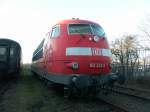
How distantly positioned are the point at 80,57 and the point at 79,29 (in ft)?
4.57

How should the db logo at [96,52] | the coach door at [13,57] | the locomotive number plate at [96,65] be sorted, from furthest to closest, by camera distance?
the coach door at [13,57] < the db logo at [96,52] < the locomotive number plate at [96,65]

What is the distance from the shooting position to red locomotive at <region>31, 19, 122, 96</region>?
38.7 feet

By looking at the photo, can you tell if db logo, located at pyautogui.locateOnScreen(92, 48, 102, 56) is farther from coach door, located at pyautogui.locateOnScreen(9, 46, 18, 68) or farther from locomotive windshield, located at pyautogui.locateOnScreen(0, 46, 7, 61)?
coach door, located at pyautogui.locateOnScreen(9, 46, 18, 68)

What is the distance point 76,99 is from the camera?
13.0 meters

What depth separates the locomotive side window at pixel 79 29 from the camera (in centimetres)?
1278

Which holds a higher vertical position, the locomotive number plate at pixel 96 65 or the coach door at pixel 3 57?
the coach door at pixel 3 57

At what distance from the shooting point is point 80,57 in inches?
472

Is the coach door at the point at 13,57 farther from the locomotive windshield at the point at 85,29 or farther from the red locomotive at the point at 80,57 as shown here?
the locomotive windshield at the point at 85,29

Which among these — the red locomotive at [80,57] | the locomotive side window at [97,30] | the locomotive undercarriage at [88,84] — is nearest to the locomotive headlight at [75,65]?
the red locomotive at [80,57]

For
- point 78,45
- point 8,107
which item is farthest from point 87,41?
point 8,107

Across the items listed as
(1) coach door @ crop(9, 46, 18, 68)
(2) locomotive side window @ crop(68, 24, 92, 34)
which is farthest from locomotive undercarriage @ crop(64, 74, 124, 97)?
(1) coach door @ crop(9, 46, 18, 68)

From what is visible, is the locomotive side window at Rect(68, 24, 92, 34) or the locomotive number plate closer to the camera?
the locomotive number plate

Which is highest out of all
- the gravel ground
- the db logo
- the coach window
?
the coach window

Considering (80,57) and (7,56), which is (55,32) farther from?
(7,56)
